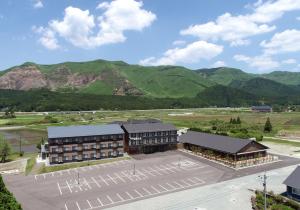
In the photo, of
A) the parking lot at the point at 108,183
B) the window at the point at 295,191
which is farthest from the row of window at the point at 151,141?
the window at the point at 295,191

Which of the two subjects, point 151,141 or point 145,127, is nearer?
point 151,141

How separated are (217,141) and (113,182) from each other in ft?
108

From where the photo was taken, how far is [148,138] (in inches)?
3334

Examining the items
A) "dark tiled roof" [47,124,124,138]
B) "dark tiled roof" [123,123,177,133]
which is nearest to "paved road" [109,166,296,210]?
"dark tiled roof" [123,123,177,133]

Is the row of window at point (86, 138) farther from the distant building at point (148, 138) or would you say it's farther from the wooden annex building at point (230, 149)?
the wooden annex building at point (230, 149)

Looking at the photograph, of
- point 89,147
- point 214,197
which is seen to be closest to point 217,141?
point 214,197

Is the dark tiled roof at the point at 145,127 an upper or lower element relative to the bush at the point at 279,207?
upper

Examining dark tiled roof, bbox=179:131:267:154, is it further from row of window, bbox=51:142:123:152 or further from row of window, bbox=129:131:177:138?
row of window, bbox=51:142:123:152

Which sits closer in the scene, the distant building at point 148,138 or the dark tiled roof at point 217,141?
the dark tiled roof at point 217,141

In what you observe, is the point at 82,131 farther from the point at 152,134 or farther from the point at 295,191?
the point at 295,191

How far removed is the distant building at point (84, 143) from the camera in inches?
2896

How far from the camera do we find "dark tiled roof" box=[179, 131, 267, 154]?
6988cm

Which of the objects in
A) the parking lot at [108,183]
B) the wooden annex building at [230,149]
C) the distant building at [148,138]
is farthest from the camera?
the distant building at [148,138]

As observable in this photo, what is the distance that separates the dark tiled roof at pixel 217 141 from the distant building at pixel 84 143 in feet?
67.8
